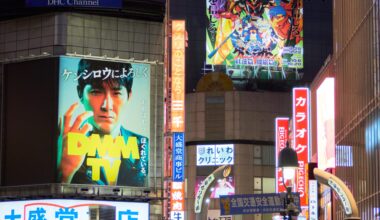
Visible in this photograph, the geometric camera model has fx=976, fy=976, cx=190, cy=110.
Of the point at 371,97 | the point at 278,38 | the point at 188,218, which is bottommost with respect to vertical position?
the point at 188,218

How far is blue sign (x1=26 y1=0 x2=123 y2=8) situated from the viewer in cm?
3844

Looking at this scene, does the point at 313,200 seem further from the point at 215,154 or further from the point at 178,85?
the point at 215,154

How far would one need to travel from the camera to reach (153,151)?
127 ft

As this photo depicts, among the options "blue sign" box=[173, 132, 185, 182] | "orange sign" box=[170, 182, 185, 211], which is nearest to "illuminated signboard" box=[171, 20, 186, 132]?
"blue sign" box=[173, 132, 185, 182]

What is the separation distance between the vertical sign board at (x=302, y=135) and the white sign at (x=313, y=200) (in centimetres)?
38

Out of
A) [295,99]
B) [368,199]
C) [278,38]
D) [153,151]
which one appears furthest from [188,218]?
[153,151]

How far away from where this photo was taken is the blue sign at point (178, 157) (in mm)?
40062

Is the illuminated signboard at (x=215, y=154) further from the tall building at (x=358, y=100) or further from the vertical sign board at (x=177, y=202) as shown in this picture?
the vertical sign board at (x=177, y=202)

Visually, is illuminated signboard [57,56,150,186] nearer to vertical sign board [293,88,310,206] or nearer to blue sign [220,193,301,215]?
blue sign [220,193,301,215]

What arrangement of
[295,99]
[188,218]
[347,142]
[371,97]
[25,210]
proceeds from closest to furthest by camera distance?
[25,210], [371,97], [347,142], [295,99], [188,218]

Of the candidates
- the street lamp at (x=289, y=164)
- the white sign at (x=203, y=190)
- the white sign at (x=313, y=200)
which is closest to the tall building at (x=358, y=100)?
the white sign at (x=313, y=200)

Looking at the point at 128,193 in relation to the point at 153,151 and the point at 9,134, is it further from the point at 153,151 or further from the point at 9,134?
the point at 9,134

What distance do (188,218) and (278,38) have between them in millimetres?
19488

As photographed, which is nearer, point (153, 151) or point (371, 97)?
point (153, 151)
